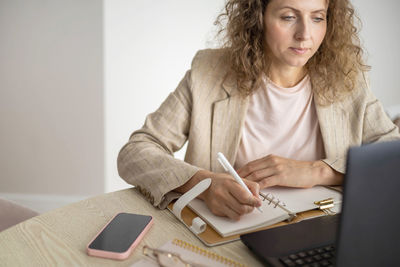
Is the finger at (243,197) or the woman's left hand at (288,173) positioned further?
A: the woman's left hand at (288,173)

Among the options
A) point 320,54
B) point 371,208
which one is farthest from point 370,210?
point 320,54

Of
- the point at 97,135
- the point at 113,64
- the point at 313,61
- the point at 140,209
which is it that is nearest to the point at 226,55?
the point at 313,61

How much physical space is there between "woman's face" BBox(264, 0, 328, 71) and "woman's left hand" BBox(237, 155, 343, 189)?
0.39 metres

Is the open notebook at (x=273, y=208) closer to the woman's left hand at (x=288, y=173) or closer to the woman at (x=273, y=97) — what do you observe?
the woman's left hand at (x=288, y=173)

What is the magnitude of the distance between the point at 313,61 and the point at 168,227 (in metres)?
0.93

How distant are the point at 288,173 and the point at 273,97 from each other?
438mm

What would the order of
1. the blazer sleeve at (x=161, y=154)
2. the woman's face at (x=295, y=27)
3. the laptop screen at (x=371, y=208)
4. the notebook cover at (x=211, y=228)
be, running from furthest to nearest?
the woman's face at (x=295, y=27)
the blazer sleeve at (x=161, y=154)
the notebook cover at (x=211, y=228)
the laptop screen at (x=371, y=208)

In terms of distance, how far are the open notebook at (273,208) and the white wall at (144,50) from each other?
172 cm

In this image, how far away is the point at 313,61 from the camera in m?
1.52

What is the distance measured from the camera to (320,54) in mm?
1519

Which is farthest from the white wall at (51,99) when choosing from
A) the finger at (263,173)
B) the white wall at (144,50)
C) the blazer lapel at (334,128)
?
the finger at (263,173)

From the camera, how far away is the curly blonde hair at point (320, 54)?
4.74 ft

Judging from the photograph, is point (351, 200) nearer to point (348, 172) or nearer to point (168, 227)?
point (348, 172)

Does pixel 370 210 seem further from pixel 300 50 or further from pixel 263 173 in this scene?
pixel 300 50
